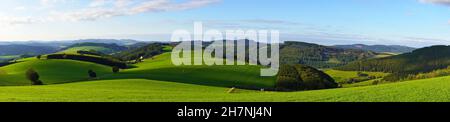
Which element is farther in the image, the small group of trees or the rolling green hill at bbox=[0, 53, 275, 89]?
the rolling green hill at bbox=[0, 53, 275, 89]

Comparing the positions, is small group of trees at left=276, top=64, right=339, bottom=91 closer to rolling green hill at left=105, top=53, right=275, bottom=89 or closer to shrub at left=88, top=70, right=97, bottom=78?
rolling green hill at left=105, top=53, right=275, bottom=89

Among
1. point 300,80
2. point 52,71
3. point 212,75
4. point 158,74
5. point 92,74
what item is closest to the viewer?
point 300,80

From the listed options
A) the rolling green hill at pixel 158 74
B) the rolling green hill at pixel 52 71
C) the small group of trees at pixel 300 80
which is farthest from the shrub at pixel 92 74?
the small group of trees at pixel 300 80

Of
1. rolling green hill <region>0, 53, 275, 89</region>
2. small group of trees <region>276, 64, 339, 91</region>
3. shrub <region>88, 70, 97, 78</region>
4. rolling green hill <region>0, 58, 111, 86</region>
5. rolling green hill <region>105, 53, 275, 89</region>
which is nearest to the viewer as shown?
rolling green hill <region>105, 53, 275, 89</region>

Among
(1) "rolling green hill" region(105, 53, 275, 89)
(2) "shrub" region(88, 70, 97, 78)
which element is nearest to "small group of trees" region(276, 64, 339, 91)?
(1) "rolling green hill" region(105, 53, 275, 89)

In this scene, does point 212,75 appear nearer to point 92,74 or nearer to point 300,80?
point 300,80

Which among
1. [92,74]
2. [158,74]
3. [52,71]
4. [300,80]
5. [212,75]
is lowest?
[300,80]

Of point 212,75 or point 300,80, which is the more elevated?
point 212,75

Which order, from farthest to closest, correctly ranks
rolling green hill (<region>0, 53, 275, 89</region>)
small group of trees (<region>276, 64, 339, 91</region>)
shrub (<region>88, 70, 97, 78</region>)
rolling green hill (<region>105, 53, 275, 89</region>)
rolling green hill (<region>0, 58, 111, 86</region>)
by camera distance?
shrub (<region>88, 70, 97, 78</region>), rolling green hill (<region>0, 58, 111, 86</region>), rolling green hill (<region>0, 53, 275, 89</region>), small group of trees (<region>276, 64, 339, 91</region>), rolling green hill (<region>105, 53, 275, 89</region>)

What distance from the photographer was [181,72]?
124m

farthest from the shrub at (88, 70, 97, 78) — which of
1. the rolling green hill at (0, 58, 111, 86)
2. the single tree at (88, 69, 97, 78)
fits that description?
the rolling green hill at (0, 58, 111, 86)

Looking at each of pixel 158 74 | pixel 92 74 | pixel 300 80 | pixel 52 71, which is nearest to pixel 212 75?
pixel 158 74
